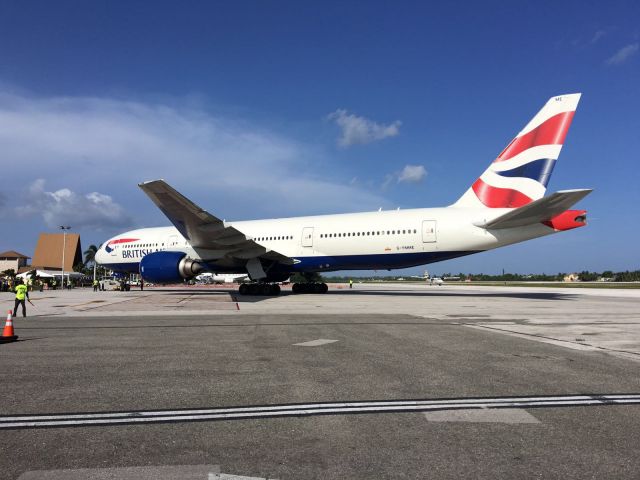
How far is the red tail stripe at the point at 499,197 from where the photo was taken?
23594mm

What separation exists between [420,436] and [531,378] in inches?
118

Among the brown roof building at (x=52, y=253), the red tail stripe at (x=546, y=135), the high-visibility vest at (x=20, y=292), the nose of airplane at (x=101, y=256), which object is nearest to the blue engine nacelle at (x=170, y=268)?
the nose of airplane at (x=101, y=256)

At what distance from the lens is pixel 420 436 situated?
386 cm

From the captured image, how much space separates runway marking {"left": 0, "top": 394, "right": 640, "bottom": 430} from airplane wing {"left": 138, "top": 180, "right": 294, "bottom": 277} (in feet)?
62.5

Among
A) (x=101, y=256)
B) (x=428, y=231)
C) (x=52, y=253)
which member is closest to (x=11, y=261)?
(x=52, y=253)

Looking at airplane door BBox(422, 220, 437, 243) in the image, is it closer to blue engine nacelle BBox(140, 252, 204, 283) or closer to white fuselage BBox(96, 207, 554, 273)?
white fuselage BBox(96, 207, 554, 273)

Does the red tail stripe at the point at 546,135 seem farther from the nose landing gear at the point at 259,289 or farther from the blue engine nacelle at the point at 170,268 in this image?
the blue engine nacelle at the point at 170,268

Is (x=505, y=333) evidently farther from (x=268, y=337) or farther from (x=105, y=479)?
(x=105, y=479)

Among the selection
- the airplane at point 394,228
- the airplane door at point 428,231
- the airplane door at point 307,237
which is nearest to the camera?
the airplane at point 394,228

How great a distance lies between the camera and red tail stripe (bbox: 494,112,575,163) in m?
22.6

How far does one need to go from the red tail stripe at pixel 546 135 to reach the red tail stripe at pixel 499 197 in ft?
6.28

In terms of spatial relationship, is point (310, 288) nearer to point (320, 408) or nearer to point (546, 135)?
point (546, 135)

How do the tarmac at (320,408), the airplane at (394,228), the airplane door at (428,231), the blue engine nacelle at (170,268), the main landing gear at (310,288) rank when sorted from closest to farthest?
the tarmac at (320,408)
the airplane at (394,228)
the airplane door at (428,231)
the blue engine nacelle at (170,268)
the main landing gear at (310,288)

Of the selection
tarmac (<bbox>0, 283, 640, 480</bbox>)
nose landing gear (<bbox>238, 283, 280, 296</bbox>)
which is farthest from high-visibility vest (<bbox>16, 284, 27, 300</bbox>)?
nose landing gear (<bbox>238, 283, 280, 296</bbox>)
